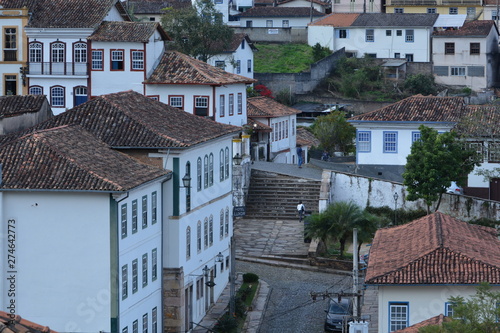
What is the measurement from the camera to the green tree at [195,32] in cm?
8119

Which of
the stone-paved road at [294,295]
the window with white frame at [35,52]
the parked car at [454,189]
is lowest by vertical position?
the stone-paved road at [294,295]

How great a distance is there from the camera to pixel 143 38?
65.6 m

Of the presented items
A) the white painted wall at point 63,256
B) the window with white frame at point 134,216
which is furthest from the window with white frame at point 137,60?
the white painted wall at point 63,256

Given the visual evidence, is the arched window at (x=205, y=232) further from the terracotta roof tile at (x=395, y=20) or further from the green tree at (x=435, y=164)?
the terracotta roof tile at (x=395, y=20)

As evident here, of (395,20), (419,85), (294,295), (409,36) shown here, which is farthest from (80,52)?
(395,20)

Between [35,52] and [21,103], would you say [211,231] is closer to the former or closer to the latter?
[21,103]

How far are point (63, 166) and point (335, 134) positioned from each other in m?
44.0

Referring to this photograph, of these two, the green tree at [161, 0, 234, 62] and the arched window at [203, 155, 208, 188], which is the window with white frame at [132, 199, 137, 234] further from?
the green tree at [161, 0, 234, 62]

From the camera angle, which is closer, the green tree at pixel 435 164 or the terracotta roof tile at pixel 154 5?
the green tree at pixel 435 164

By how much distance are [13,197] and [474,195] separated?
29575 mm

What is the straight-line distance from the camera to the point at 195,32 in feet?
267

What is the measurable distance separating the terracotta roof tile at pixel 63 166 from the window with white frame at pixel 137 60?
2575 centimetres

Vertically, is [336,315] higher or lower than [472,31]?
lower

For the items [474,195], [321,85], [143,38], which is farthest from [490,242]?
[321,85]
